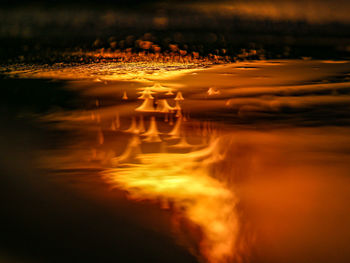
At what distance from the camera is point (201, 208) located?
0.45 metres

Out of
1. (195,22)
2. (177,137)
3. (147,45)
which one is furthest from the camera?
(195,22)

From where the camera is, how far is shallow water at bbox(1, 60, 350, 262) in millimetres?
387

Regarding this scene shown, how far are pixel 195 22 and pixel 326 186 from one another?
1.72 metres

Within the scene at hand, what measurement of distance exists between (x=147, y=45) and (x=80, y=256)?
1.51m

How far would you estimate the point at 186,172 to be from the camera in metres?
0.55

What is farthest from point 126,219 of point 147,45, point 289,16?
point 289,16

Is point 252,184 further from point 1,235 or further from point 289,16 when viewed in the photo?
point 289,16

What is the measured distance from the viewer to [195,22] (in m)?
2.13

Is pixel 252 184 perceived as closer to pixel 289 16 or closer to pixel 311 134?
pixel 311 134

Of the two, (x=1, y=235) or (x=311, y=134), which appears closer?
(x=1, y=235)

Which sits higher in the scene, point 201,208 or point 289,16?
point 289,16

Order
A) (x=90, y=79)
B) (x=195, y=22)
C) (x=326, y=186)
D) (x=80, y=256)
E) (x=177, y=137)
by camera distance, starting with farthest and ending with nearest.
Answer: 1. (x=195, y=22)
2. (x=90, y=79)
3. (x=177, y=137)
4. (x=326, y=186)
5. (x=80, y=256)

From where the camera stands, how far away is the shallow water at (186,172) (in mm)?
387

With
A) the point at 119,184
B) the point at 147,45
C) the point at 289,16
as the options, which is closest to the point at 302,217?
the point at 119,184
